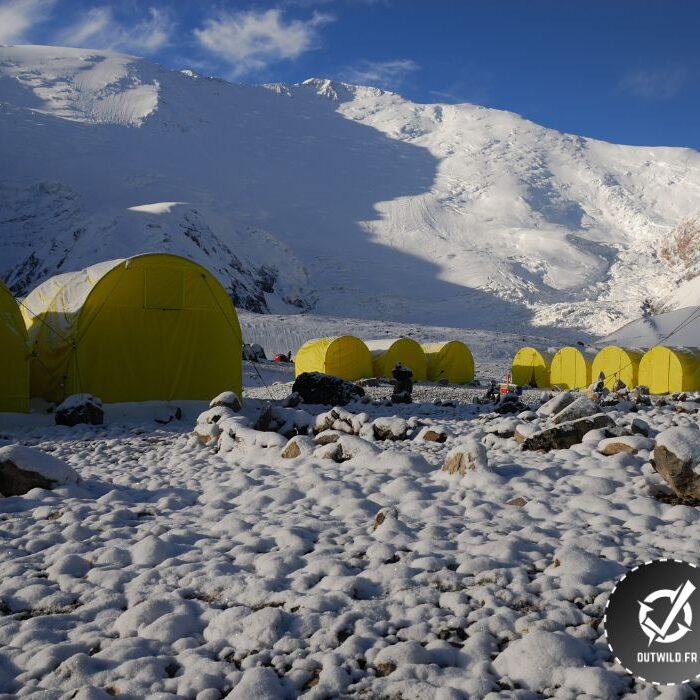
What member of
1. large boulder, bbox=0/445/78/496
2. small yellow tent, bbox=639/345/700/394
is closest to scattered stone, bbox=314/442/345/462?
large boulder, bbox=0/445/78/496

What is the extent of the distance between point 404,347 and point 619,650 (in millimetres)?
22378

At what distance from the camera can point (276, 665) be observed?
129 inches

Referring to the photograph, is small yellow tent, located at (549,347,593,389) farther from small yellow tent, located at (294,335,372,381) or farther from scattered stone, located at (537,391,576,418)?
scattered stone, located at (537,391,576,418)

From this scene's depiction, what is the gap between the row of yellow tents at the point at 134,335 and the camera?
13.2 metres

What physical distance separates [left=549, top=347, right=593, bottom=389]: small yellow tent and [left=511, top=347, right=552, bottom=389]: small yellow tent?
712mm

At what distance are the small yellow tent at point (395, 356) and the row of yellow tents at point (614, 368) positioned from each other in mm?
5691

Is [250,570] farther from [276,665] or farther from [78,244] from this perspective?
[78,244]

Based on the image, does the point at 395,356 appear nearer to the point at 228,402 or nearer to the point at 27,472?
the point at 228,402

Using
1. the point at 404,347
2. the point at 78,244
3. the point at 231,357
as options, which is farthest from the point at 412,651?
the point at 78,244

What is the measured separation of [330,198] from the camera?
409 ft

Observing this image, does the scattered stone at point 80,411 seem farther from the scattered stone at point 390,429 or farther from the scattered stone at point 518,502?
the scattered stone at point 518,502

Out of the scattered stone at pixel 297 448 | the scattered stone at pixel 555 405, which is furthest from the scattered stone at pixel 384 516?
the scattered stone at pixel 555 405

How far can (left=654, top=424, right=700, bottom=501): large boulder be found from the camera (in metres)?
5.59

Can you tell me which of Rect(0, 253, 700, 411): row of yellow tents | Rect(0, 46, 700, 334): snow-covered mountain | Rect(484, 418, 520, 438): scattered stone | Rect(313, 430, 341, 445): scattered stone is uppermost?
Rect(0, 46, 700, 334): snow-covered mountain
